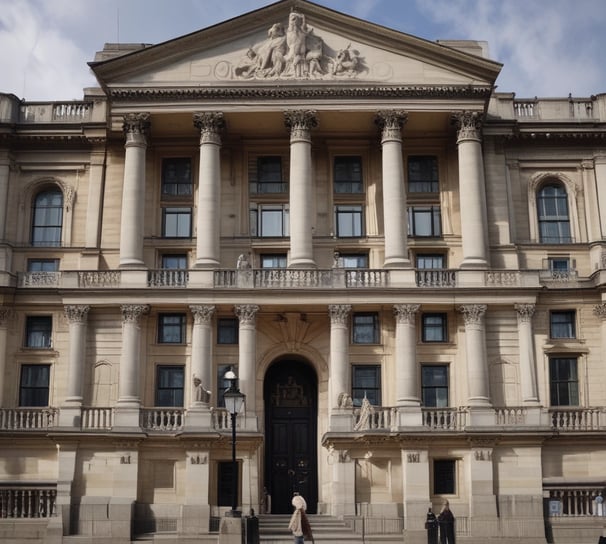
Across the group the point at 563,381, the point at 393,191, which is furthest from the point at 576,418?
the point at 393,191

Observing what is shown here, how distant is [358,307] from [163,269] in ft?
31.3

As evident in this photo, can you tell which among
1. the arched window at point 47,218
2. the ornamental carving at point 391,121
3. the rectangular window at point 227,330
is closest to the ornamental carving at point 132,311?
the rectangular window at point 227,330

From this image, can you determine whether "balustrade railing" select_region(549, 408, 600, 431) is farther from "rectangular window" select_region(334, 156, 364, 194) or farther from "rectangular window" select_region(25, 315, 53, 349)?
"rectangular window" select_region(25, 315, 53, 349)

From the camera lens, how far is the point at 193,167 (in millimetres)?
50219

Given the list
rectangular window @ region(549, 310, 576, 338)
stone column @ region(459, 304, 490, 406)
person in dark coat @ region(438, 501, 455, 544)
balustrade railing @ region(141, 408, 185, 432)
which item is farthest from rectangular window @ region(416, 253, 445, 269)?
person in dark coat @ region(438, 501, 455, 544)

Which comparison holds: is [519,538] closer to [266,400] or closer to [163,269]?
[266,400]

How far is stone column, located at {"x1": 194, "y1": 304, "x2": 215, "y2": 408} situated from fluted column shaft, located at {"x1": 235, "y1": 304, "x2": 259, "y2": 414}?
1409mm

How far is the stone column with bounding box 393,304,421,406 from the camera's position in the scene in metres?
44.5

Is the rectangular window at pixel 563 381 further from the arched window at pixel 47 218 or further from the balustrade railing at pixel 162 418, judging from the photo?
the arched window at pixel 47 218

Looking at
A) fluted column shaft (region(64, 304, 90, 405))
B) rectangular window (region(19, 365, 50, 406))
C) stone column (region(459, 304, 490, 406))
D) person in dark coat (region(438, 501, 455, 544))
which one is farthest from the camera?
rectangular window (region(19, 365, 50, 406))

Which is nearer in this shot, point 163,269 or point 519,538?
point 519,538

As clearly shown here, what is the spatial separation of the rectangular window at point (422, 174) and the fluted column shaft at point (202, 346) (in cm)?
1262

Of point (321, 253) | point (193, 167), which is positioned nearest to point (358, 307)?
point (321, 253)

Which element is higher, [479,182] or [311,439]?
[479,182]
